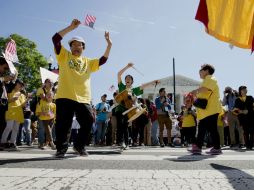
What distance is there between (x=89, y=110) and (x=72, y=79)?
0.59 meters

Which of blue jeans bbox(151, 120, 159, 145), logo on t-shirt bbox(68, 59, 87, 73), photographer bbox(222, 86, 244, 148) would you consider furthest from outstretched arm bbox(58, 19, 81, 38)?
blue jeans bbox(151, 120, 159, 145)

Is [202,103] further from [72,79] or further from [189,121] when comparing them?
[189,121]

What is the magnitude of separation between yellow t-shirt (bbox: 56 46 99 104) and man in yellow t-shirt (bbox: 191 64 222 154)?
91.4 inches

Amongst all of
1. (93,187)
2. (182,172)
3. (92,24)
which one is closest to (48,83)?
(92,24)

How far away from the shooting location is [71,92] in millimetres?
5797

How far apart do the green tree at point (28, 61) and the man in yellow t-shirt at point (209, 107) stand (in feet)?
151

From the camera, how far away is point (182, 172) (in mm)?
3826

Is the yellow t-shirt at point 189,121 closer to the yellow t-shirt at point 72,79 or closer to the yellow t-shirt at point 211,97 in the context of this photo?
the yellow t-shirt at point 211,97

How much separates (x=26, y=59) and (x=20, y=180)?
51.2 meters

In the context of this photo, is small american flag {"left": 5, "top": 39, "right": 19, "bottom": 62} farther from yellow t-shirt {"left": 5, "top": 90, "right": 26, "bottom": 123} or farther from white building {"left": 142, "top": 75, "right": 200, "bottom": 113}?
white building {"left": 142, "top": 75, "right": 200, "bottom": 113}

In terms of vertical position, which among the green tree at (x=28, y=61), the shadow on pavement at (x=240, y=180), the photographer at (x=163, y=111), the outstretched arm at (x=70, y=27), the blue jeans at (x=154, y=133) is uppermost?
the green tree at (x=28, y=61)

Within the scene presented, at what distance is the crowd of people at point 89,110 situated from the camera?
586 centimetres

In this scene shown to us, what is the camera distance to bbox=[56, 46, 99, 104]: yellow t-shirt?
5.81 meters

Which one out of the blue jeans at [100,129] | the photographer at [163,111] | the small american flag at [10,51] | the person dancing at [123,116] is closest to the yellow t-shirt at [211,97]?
the person dancing at [123,116]
